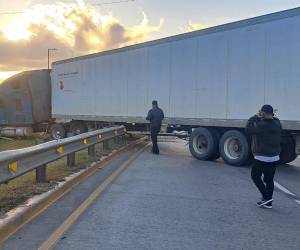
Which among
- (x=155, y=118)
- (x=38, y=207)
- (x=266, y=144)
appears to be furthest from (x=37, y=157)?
(x=155, y=118)

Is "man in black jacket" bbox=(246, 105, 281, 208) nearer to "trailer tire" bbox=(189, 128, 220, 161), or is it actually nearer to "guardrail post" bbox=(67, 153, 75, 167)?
"guardrail post" bbox=(67, 153, 75, 167)

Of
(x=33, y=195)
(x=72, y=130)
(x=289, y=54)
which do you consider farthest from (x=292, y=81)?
(x=72, y=130)

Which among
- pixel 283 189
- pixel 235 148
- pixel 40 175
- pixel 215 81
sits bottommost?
pixel 283 189

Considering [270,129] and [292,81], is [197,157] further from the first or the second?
[270,129]

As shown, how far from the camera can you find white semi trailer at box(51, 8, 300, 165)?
11.8 meters

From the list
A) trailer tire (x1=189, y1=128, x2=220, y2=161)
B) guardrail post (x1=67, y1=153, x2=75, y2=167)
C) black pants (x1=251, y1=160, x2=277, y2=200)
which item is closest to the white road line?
black pants (x1=251, y1=160, x2=277, y2=200)

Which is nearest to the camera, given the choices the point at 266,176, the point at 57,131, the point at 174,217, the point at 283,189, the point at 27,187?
the point at 174,217

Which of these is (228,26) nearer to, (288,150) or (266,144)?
(288,150)

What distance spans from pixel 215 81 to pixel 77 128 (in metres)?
10.3

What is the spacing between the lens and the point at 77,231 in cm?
584

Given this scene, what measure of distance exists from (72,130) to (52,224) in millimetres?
16746

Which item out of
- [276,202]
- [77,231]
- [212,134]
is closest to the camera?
[77,231]

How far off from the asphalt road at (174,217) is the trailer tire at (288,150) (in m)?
2.05

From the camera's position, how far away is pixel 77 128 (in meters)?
22.6
